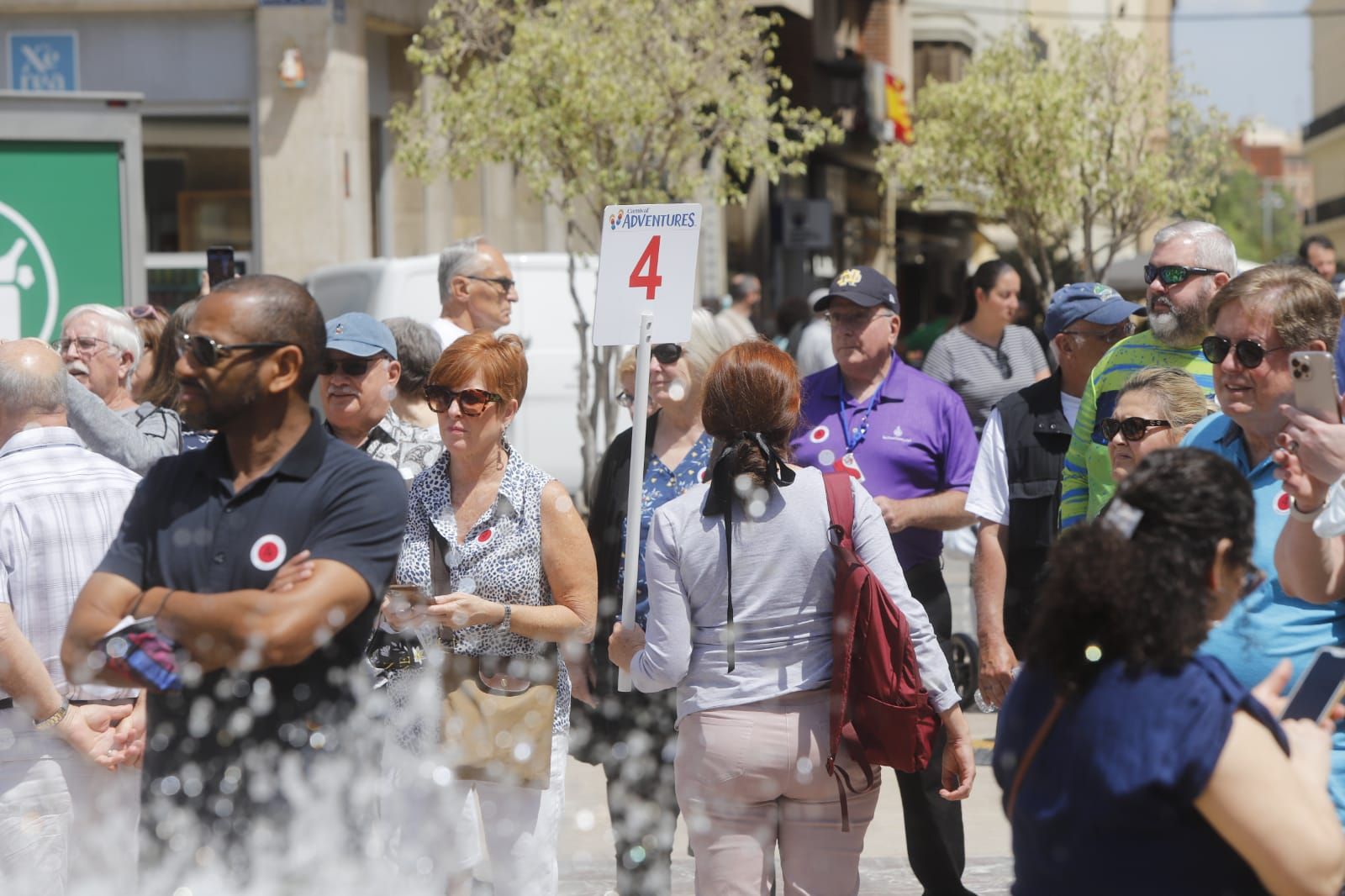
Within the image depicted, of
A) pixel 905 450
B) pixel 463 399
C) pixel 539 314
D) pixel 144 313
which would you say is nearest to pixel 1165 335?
pixel 905 450

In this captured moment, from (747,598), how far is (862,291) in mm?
1903

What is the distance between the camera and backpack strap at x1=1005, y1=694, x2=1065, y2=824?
2.74m

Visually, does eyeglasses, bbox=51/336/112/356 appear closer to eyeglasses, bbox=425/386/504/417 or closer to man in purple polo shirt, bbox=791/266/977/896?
eyeglasses, bbox=425/386/504/417

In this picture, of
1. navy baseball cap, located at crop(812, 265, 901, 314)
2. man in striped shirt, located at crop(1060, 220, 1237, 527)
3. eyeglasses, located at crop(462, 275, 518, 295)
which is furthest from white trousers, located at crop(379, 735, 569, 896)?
eyeglasses, located at crop(462, 275, 518, 295)

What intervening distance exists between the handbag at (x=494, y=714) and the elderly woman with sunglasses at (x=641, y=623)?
0.55 metres

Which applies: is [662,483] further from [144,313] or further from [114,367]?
[144,313]

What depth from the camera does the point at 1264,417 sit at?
3.85 meters

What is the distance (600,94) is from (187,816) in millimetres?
12570

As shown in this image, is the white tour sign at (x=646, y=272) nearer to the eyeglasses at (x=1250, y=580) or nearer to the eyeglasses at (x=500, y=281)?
the eyeglasses at (x=500, y=281)

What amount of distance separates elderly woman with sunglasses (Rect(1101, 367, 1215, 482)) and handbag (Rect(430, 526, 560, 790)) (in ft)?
5.53

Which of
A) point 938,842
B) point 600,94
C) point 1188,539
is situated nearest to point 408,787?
point 938,842

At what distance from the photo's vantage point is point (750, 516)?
4332mm

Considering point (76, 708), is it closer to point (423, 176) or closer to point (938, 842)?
point (938, 842)

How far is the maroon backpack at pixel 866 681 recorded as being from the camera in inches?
168
